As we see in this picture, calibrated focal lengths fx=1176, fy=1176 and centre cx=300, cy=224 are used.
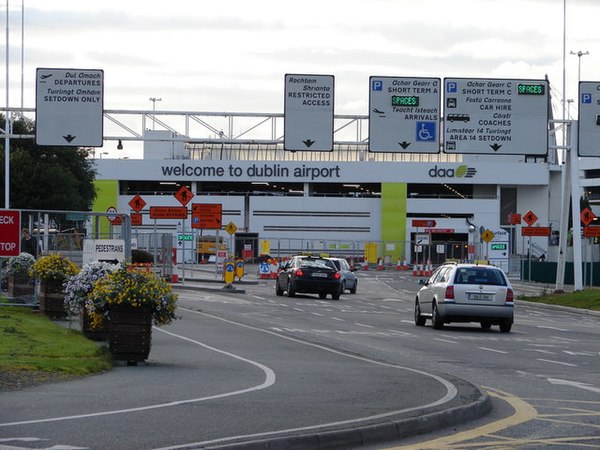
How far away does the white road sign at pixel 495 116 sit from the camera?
130ft

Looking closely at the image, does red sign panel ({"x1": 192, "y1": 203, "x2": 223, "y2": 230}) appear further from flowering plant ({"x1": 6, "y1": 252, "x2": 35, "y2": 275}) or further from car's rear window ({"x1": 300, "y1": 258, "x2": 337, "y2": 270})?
flowering plant ({"x1": 6, "y1": 252, "x2": 35, "y2": 275})

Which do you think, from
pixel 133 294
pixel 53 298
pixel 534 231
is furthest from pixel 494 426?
pixel 534 231

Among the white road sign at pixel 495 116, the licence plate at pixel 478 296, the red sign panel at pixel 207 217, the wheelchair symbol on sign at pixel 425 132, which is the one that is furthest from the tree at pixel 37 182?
the licence plate at pixel 478 296

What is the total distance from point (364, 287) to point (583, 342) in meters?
32.8

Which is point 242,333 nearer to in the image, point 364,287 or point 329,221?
point 364,287

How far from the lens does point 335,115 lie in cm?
4031

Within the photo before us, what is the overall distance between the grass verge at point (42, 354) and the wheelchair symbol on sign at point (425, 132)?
20421mm

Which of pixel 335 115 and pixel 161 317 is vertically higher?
pixel 335 115

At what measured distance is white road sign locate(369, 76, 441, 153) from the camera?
39688mm

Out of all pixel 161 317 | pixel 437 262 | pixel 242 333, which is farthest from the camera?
pixel 437 262

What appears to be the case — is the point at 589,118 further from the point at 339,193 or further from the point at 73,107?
the point at 339,193

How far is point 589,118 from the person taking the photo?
4044cm

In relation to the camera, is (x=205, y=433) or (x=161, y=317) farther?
(x=161, y=317)

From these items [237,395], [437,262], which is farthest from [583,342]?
[437,262]
